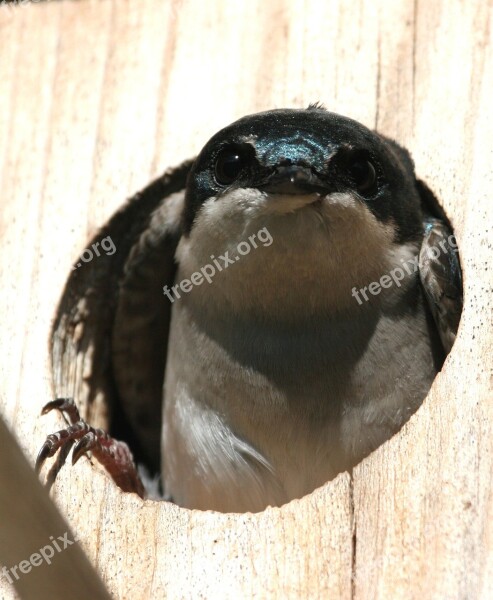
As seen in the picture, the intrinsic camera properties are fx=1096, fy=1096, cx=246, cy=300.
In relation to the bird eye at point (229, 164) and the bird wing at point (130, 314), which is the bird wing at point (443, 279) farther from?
the bird wing at point (130, 314)

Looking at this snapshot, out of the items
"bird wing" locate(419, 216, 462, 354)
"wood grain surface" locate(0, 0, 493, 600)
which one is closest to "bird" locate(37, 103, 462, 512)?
"bird wing" locate(419, 216, 462, 354)

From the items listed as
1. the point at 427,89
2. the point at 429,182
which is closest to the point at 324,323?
the point at 429,182

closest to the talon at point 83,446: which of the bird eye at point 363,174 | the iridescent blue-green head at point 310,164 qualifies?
the iridescent blue-green head at point 310,164

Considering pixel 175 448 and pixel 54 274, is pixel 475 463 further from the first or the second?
pixel 54 274

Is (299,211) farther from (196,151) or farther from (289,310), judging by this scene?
(196,151)

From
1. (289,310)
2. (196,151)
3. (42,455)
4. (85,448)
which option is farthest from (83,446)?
(196,151)
